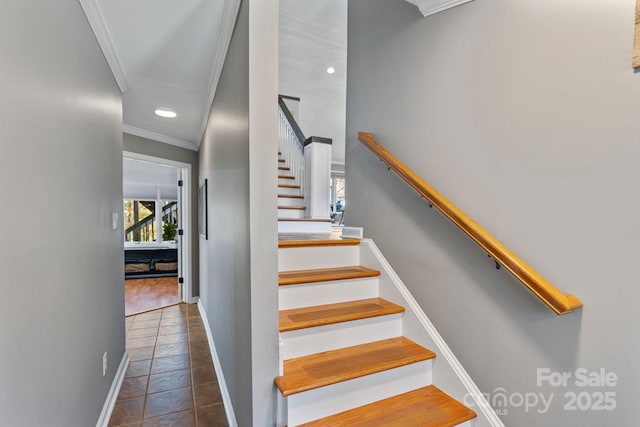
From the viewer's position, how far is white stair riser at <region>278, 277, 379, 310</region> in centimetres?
183

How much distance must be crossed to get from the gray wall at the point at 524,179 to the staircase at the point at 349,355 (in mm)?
221

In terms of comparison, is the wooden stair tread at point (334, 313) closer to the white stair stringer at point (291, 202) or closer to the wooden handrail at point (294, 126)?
the white stair stringer at point (291, 202)

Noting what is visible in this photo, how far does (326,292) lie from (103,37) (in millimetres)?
2141

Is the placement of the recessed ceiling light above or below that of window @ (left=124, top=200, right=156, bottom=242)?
above

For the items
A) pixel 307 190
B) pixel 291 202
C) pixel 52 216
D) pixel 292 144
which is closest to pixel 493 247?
pixel 52 216

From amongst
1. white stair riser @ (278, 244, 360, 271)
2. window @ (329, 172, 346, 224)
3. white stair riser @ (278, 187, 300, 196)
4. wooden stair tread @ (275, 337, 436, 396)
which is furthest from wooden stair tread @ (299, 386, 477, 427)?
window @ (329, 172, 346, 224)

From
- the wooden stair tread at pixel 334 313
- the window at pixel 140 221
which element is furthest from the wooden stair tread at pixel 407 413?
the window at pixel 140 221

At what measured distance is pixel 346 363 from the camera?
1.58 metres

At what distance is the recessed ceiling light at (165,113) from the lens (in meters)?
3.13

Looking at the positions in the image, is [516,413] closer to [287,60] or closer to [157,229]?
[287,60]

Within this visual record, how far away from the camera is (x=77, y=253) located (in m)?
1.53

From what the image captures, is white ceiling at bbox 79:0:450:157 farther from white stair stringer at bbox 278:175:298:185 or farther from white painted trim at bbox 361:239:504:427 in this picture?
white painted trim at bbox 361:239:504:427

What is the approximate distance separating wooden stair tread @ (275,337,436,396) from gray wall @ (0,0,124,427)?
0.94m

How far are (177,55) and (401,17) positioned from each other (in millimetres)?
1597
